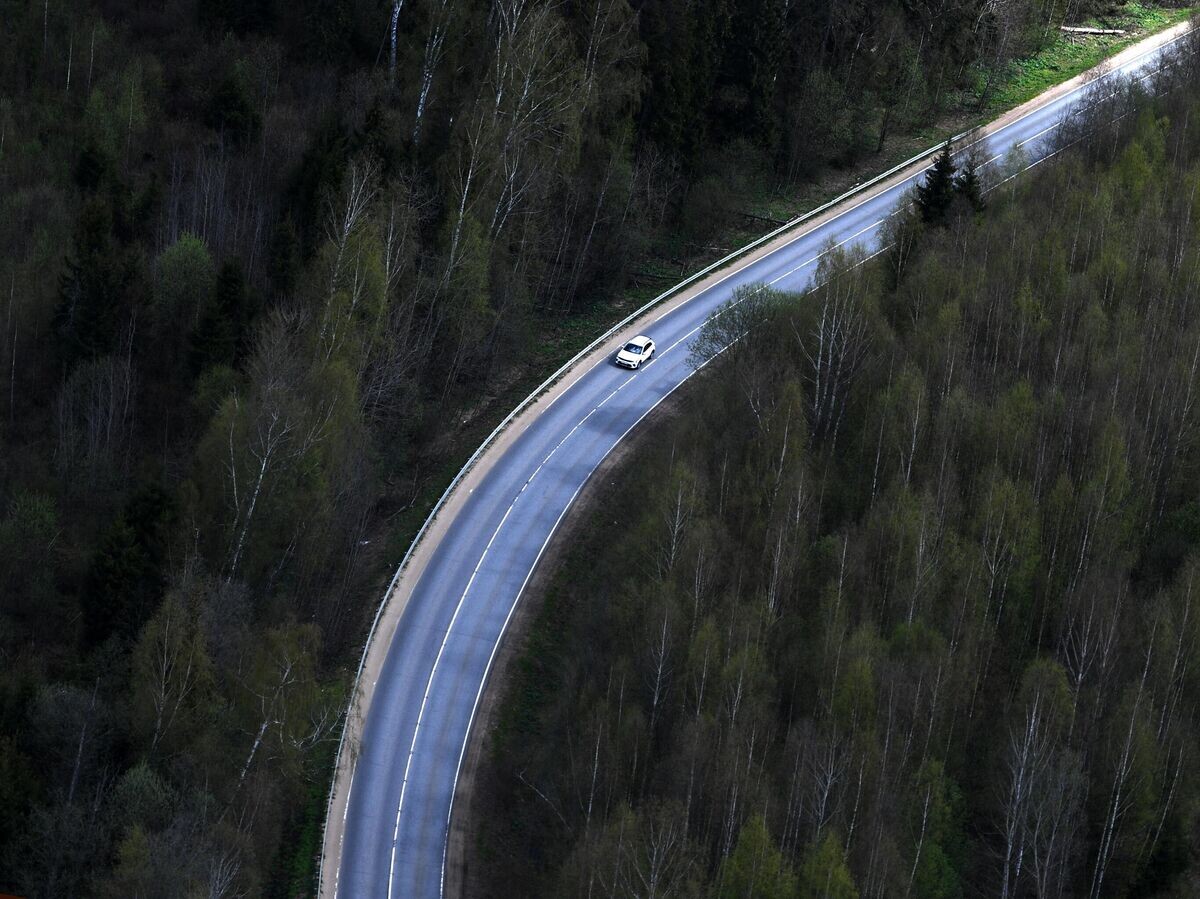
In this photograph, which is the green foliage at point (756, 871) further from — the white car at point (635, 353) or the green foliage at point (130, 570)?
the white car at point (635, 353)

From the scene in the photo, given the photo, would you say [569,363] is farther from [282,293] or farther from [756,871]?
[756,871]

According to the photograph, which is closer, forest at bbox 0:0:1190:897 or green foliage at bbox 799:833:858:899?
green foliage at bbox 799:833:858:899

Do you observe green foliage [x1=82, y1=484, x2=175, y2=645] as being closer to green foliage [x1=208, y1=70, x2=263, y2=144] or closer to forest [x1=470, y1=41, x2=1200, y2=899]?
forest [x1=470, y1=41, x2=1200, y2=899]

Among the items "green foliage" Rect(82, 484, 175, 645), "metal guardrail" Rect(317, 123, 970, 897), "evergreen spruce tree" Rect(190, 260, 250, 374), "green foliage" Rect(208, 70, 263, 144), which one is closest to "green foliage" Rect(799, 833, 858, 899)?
"metal guardrail" Rect(317, 123, 970, 897)

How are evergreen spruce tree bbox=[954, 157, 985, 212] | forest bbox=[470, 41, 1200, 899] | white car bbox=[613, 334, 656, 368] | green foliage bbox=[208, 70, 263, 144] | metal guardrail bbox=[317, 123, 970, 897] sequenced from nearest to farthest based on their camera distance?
forest bbox=[470, 41, 1200, 899], metal guardrail bbox=[317, 123, 970, 897], white car bbox=[613, 334, 656, 368], evergreen spruce tree bbox=[954, 157, 985, 212], green foliage bbox=[208, 70, 263, 144]

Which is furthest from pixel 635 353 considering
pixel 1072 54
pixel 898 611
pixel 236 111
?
pixel 1072 54

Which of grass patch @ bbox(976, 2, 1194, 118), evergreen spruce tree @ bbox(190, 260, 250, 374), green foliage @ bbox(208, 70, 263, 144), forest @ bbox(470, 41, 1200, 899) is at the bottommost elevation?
forest @ bbox(470, 41, 1200, 899)

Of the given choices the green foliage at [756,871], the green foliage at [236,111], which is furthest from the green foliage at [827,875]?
the green foliage at [236,111]
